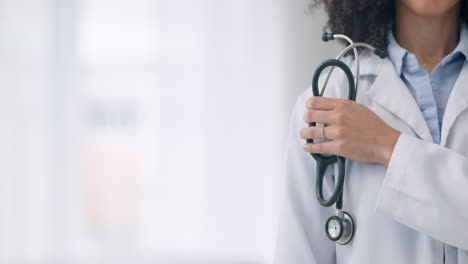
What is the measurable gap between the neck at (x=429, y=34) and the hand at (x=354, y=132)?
0.75 feet

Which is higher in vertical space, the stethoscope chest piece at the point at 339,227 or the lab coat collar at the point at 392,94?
the lab coat collar at the point at 392,94

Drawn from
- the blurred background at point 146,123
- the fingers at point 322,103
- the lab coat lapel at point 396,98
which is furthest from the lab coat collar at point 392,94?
the blurred background at point 146,123

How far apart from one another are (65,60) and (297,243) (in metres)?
1.46

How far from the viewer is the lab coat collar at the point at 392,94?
987mm

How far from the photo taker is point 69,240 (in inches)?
84.6

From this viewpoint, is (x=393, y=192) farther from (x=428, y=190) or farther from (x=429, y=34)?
(x=429, y=34)

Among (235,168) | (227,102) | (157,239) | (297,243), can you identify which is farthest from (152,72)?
(297,243)

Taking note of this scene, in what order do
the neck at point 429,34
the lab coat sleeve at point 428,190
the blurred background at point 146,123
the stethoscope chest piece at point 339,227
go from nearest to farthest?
the lab coat sleeve at point 428,190 → the stethoscope chest piece at point 339,227 → the neck at point 429,34 → the blurred background at point 146,123

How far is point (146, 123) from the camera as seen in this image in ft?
7.07

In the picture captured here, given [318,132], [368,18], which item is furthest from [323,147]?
[368,18]

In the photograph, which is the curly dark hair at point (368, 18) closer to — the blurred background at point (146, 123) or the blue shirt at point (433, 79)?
the blue shirt at point (433, 79)

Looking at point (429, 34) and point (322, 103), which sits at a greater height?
point (429, 34)

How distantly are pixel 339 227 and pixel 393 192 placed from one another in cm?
12

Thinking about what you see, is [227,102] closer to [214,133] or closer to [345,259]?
[214,133]
